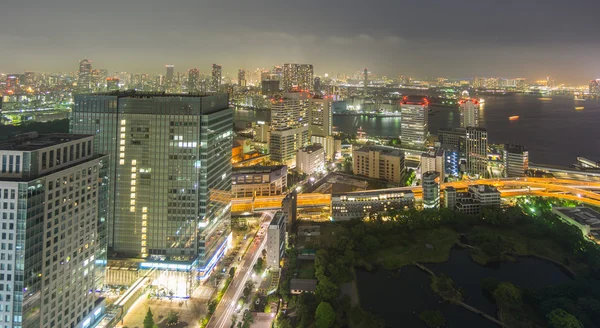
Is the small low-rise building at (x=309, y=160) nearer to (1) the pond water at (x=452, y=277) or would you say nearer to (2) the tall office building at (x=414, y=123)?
(2) the tall office building at (x=414, y=123)

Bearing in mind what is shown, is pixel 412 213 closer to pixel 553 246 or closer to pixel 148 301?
pixel 553 246

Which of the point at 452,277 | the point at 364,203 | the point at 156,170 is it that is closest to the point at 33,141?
the point at 156,170

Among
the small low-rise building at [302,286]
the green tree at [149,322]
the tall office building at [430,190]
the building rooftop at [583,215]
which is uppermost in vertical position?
the tall office building at [430,190]

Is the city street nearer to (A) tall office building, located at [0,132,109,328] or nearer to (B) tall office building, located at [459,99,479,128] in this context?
(A) tall office building, located at [0,132,109,328]

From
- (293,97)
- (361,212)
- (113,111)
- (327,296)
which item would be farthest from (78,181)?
(293,97)

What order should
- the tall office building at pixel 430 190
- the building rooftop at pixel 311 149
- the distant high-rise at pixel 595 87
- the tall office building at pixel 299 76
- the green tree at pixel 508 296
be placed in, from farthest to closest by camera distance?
the distant high-rise at pixel 595 87, the tall office building at pixel 299 76, the building rooftop at pixel 311 149, the tall office building at pixel 430 190, the green tree at pixel 508 296

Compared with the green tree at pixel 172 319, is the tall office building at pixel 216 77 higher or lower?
higher

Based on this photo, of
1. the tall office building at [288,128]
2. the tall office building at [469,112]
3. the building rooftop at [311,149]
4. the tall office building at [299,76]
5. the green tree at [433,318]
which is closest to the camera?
the green tree at [433,318]

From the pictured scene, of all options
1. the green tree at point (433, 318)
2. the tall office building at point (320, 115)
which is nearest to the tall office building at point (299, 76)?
the tall office building at point (320, 115)
